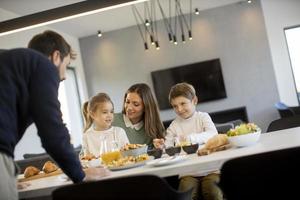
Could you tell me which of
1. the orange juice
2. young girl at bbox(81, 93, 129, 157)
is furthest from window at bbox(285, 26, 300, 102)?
the orange juice

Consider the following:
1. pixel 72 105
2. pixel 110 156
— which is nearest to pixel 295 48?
pixel 72 105

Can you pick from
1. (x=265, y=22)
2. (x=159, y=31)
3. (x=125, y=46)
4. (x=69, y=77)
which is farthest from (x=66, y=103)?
(x=265, y=22)

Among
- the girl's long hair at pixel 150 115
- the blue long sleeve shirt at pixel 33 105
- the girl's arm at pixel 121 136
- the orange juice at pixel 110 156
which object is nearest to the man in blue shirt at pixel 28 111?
the blue long sleeve shirt at pixel 33 105

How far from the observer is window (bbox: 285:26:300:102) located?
7648 millimetres

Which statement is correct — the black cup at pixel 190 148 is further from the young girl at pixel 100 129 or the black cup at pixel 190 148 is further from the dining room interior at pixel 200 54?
the dining room interior at pixel 200 54

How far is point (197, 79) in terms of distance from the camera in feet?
25.9

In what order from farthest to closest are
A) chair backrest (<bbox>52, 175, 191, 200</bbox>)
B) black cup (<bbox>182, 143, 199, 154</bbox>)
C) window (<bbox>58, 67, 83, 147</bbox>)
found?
window (<bbox>58, 67, 83, 147</bbox>) → black cup (<bbox>182, 143, 199, 154</bbox>) → chair backrest (<bbox>52, 175, 191, 200</bbox>)

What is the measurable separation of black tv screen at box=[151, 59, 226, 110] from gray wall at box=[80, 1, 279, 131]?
5.4 inches

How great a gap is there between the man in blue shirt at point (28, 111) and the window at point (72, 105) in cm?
585

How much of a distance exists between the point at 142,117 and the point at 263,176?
65.7 inches

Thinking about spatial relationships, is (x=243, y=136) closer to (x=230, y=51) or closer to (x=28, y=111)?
(x=28, y=111)

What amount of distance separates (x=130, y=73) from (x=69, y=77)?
4.35ft

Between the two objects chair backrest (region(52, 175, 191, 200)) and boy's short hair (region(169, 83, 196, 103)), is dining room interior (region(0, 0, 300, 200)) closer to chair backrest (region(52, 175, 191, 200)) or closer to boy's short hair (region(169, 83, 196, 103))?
boy's short hair (region(169, 83, 196, 103))

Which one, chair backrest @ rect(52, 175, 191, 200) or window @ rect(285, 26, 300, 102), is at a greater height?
window @ rect(285, 26, 300, 102)
